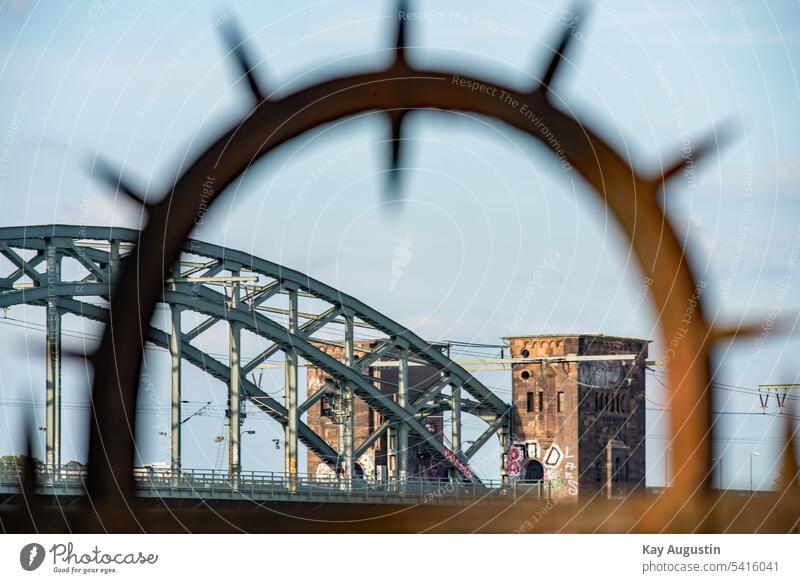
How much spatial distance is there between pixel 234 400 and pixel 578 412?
32274 mm

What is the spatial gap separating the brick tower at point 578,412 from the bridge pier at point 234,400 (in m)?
19.5

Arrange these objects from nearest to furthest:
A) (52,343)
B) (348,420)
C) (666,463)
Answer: (666,463) → (52,343) → (348,420)

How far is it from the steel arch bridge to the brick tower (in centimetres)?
153

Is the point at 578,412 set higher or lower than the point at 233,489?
higher

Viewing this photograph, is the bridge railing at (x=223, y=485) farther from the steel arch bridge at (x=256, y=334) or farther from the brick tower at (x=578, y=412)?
the brick tower at (x=578, y=412)

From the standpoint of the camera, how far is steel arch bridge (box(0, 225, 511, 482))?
3806 cm

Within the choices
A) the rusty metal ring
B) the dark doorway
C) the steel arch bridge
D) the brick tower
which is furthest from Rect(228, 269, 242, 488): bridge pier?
the dark doorway

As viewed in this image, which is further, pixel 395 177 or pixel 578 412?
pixel 578 412

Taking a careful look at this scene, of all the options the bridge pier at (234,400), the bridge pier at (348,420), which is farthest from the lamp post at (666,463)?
the bridge pier at (348,420)
